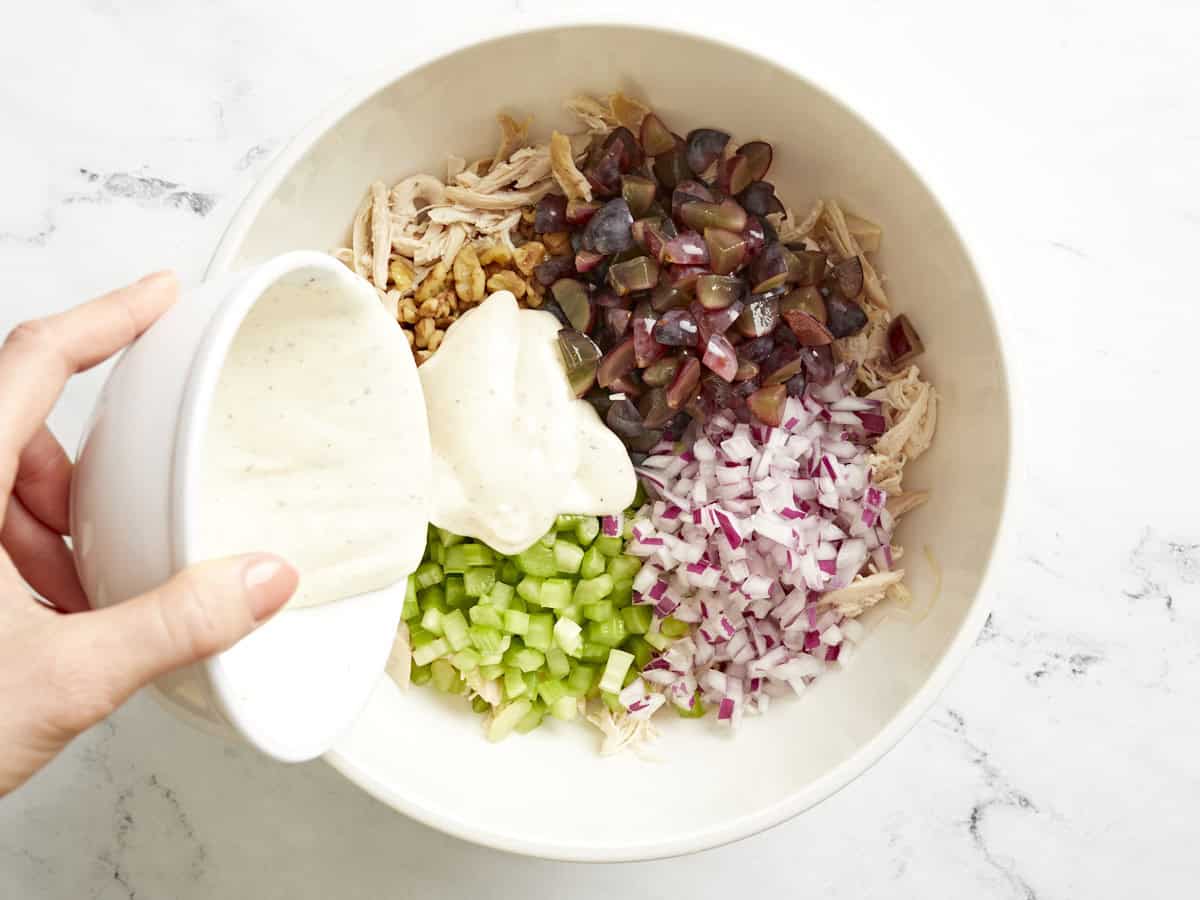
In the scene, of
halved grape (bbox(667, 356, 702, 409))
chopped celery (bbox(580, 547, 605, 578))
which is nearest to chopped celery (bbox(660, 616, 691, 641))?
chopped celery (bbox(580, 547, 605, 578))

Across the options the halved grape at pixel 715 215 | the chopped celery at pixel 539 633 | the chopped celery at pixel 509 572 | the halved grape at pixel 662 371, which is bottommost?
the chopped celery at pixel 539 633

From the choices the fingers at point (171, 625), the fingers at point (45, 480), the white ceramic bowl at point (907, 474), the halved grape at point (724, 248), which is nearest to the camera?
the fingers at point (171, 625)

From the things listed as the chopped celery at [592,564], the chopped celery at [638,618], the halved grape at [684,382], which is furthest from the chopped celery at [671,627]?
the halved grape at [684,382]

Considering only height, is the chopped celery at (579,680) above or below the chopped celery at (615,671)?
below

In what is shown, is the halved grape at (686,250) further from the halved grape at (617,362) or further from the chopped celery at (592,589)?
the chopped celery at (592,589)

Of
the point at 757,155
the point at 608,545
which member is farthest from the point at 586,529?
the point at 757,155

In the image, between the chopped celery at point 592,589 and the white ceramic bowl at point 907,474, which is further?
the chopped celery at point 592,589
